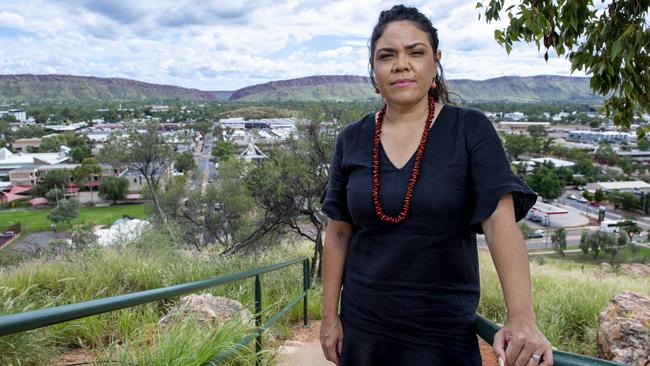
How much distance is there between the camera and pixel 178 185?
17.7 m

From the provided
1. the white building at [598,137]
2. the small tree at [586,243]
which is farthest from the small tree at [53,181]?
the white building at [598,137]

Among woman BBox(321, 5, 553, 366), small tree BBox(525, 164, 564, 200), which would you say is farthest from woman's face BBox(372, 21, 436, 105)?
small tree BBox(525, 164, 564, 200)

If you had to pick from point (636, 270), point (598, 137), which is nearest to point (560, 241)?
point (636, 270)

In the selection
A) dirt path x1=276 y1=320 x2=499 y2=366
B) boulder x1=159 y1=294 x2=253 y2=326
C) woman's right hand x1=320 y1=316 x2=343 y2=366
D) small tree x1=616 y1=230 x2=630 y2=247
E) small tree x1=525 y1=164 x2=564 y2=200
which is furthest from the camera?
small tree x1=525 y1=164 x2=564 y2=200

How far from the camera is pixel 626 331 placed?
10.9 feet

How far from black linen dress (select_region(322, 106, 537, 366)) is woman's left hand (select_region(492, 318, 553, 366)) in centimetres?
15

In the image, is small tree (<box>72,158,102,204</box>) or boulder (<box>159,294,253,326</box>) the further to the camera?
small tree (<box>72,158,102,204</box>)

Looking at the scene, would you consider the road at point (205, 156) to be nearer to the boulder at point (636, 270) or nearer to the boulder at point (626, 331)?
the boulder at point (636, 270)

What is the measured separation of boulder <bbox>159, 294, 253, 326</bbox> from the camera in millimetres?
3033

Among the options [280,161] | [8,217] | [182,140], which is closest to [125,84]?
[8,217]

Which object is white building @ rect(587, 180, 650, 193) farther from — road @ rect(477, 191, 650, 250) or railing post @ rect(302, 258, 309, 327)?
railing post @ rect(302, 258, 309, 327)

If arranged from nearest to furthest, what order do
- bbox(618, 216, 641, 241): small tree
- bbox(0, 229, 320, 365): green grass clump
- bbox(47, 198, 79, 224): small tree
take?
bbox(0, 229, 320, 365): green grass clump < bbox(47, 198, 79, 224): small tree < bbox(618, 216, 641, 241): small tree

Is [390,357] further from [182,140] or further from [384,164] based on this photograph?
[182,140]

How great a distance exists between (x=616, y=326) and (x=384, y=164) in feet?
9.68
